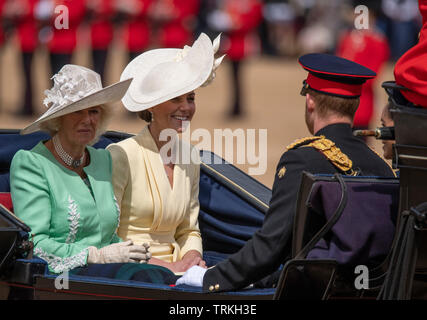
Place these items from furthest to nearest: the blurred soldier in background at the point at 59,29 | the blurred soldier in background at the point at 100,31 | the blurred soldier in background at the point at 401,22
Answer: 1. the blurred soldier in background at the point at 401,22
2. the blurred soldier in background at the point at 100,31
3. the blurred soldier in background at the point at 59,29

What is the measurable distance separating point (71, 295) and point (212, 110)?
29.9 feet

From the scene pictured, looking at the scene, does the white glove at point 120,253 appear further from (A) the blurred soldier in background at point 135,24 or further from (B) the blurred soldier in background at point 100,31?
(A) the blurred soldier in background at point 135,24

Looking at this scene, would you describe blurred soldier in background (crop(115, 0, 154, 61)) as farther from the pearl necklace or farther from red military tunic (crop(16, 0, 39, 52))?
the pearl necklace

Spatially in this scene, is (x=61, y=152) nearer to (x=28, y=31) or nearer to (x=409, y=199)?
(x=409, y=199)

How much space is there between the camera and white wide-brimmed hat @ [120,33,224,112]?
3873mm

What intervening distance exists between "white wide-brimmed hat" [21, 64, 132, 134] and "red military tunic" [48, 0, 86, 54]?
6.91 meters

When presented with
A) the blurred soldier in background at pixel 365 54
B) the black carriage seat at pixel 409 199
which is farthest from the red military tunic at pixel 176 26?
the black carriage seat at pixel 409 199

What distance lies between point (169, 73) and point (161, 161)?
1.18 ft

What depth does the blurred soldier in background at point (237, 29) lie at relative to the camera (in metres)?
11.4

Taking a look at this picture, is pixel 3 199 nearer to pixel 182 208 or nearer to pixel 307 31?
pixel 182 208

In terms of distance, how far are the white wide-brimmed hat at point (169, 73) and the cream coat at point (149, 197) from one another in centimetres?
16

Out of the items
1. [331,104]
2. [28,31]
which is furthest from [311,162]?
[28,31]

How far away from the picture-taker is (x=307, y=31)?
1638 centimetres

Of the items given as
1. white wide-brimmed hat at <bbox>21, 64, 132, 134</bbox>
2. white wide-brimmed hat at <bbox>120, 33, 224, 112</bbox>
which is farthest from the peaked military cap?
white wide-brimmed hat at <bbox>21, 64, 132, 134</bbox>
